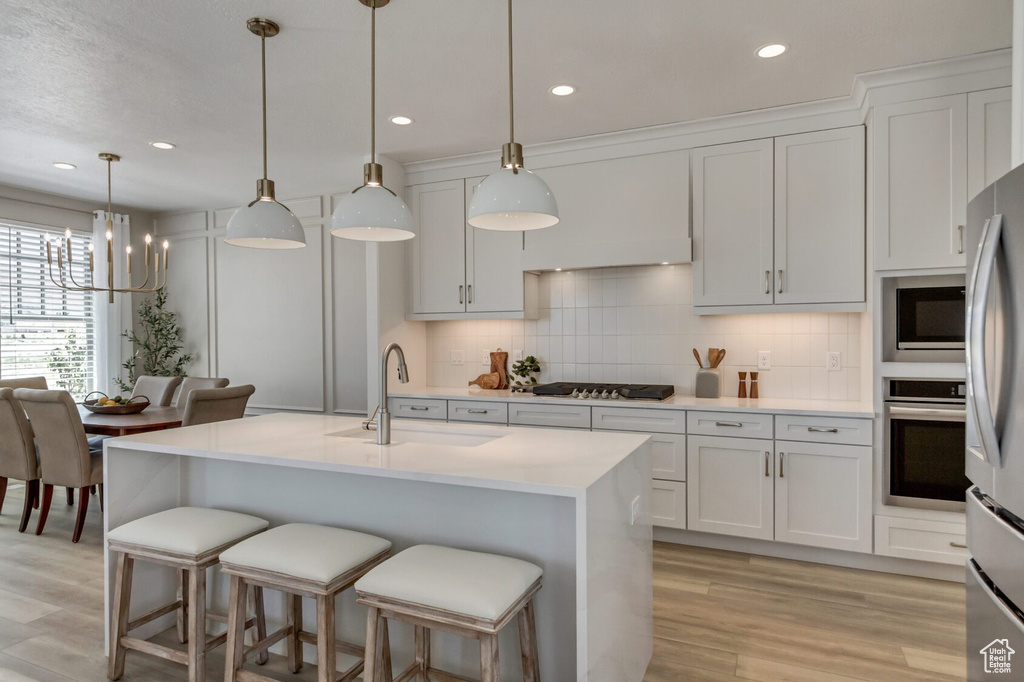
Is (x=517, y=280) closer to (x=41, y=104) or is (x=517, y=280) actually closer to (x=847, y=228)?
(x=847, y=228)

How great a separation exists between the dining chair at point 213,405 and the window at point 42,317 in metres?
2.56

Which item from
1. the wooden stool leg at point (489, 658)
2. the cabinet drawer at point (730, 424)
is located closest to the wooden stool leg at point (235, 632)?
the wooden stool leg at point (489, 658)

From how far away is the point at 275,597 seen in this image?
2.41m

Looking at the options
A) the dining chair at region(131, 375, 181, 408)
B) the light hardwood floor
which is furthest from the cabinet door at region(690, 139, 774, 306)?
the dining chair at region(131, 375, 181, 408)

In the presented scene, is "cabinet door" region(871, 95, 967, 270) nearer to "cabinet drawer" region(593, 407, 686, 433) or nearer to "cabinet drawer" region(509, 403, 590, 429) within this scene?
"cabinet drawer" region(593, 407, 686, 433)

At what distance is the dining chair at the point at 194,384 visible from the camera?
14.7 feet

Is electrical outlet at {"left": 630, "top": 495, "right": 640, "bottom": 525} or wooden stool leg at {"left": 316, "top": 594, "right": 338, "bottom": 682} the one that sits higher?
electrical outlet at {"left": 630, "top": 495, "right": 640, "bottom": 525}

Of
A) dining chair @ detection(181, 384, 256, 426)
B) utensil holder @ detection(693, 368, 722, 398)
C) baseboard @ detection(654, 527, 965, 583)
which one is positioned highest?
utensil holder @ detection(693, 368, 722, 398)

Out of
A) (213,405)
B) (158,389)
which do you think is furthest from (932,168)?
(158,389)

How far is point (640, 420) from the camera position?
361 cm

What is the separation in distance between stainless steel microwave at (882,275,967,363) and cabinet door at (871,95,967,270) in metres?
0.12

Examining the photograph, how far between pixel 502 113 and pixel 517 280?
118 cm

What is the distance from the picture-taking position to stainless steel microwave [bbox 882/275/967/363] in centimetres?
297

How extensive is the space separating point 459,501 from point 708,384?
7.44ft
